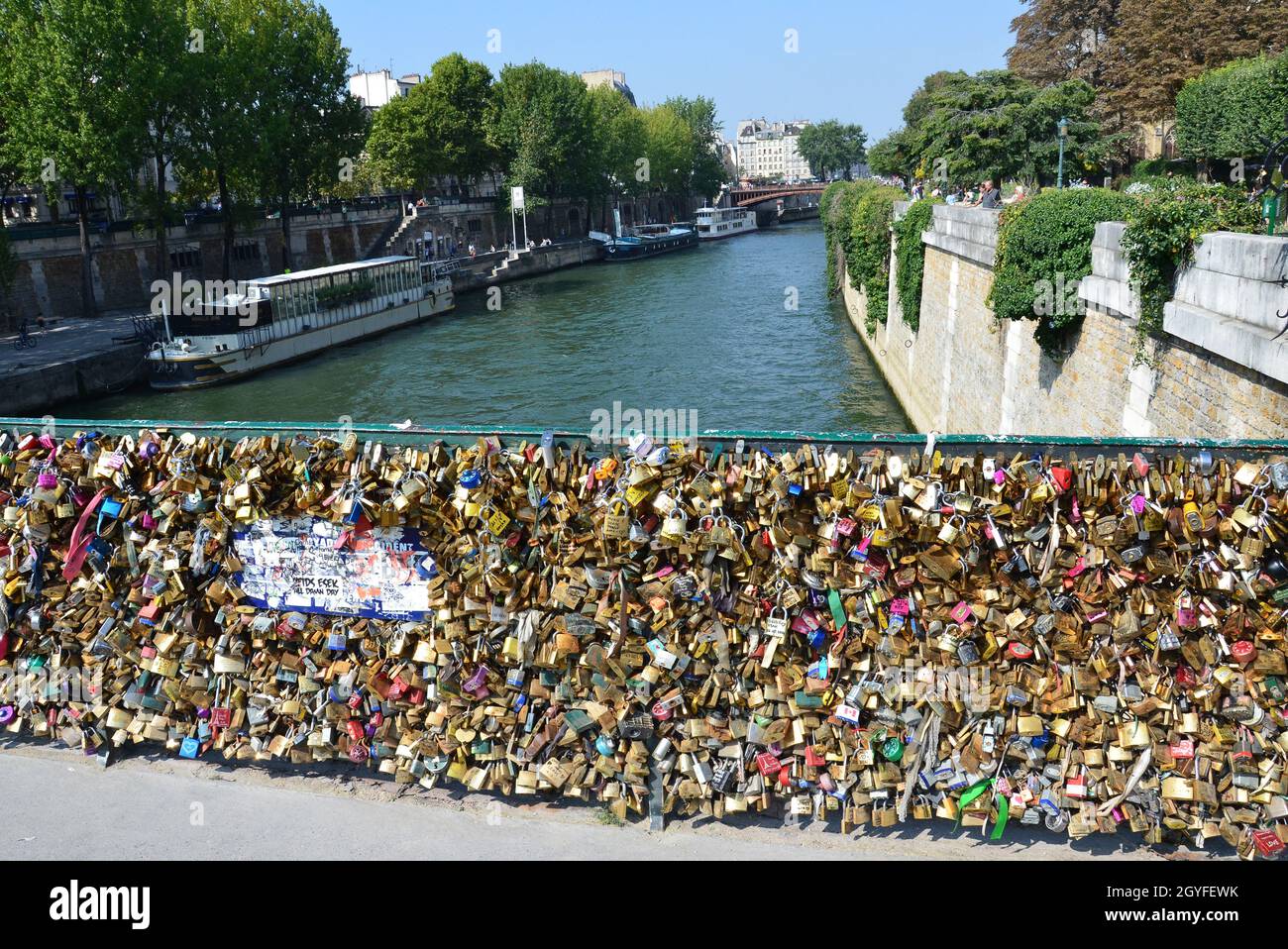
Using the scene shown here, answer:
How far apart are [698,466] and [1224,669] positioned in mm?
2980

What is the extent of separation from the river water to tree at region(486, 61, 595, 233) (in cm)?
1851

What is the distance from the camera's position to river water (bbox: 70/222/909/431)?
77.3ft

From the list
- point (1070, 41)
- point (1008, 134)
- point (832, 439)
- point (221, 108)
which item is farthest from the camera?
point (1070, 41)

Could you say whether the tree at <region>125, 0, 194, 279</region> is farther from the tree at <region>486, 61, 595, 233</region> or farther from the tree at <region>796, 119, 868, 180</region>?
the tree at <region>796, 119, 868, 180</region>

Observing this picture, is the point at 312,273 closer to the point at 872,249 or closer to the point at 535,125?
the point at 872,249

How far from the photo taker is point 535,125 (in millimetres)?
61469

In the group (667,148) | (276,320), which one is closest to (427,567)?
(276,320)

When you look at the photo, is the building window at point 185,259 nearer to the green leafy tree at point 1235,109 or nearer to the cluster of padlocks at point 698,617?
the green leafy tree at point 1235,109

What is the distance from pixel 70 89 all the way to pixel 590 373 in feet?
57.2

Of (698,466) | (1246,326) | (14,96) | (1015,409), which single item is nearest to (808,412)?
(1015,409)

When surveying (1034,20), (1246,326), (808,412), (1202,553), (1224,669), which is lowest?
(808,412)

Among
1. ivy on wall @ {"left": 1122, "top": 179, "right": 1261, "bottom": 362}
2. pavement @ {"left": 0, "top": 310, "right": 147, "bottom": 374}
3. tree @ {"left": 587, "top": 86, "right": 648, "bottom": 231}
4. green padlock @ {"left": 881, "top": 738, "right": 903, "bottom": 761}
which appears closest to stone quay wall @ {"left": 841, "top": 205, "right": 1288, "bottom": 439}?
ivy on wall @ {"left": 1122, "top": 179, "right": 1261, "bottom": 362}
